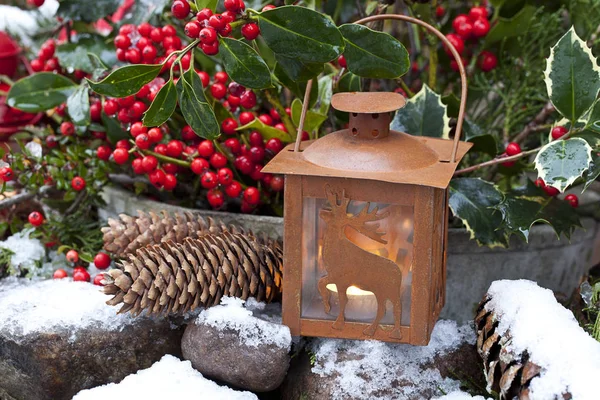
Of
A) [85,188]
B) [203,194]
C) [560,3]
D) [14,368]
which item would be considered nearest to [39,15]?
[85,188]

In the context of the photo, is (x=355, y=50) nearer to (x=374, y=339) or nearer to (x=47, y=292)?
(x=374, y=339)

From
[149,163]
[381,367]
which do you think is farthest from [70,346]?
[381,367]

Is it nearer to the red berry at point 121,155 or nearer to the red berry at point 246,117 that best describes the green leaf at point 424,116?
the red berry at point 246,117

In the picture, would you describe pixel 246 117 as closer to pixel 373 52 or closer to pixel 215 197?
pixel 215 197

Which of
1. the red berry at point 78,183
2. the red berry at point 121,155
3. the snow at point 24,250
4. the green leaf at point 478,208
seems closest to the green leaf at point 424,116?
the green leaf at point 478,208

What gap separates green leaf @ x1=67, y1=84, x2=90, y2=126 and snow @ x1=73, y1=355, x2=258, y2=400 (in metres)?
0.44

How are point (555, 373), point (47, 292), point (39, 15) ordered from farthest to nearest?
1. point (39, 15)
2. point (47, 292)
3. point (555, 373)

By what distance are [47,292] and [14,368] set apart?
13 centimetres

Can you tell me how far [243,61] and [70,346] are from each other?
1.44 feet

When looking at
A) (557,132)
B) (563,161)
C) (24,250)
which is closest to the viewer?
(563,161)

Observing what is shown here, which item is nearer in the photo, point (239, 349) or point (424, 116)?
point (239, 349)

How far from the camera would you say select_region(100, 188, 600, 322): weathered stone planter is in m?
1.04

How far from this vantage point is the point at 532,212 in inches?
37.3

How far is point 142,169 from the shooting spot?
3.41 feet
